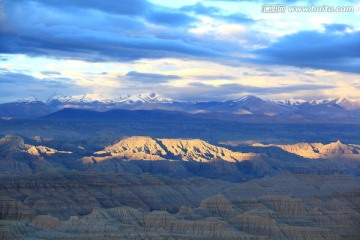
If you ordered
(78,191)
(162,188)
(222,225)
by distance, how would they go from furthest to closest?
1. (162,188)
2. (78,191)
3. (222,225)

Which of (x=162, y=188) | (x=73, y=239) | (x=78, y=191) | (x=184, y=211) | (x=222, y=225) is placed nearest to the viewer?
(x=73, y=239)

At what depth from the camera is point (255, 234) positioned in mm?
126250

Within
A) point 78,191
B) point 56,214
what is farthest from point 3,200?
point 78,191

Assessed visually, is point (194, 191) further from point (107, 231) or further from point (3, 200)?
point (107, 231)

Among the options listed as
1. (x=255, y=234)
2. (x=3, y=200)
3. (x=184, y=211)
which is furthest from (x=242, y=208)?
(x=3, y=200)

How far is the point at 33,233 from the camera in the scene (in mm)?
114750

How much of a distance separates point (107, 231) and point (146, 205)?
53923 mm

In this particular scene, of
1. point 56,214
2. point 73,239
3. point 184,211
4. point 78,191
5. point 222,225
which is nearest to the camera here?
point 73,239

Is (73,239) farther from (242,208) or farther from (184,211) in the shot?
(242,208)

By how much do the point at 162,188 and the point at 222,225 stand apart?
59791 mm

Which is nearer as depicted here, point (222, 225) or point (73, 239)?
→ point (73, 239)

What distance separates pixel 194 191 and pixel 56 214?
4257 centimetres

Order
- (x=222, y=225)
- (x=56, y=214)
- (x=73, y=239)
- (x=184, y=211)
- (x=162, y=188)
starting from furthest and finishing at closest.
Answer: (x=162, y=188) → (x=56, y=214) → (x=184, y=211) → (x=222, y=225) → (x=73, y=239)

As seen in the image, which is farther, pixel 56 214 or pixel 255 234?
pixel 56 214
